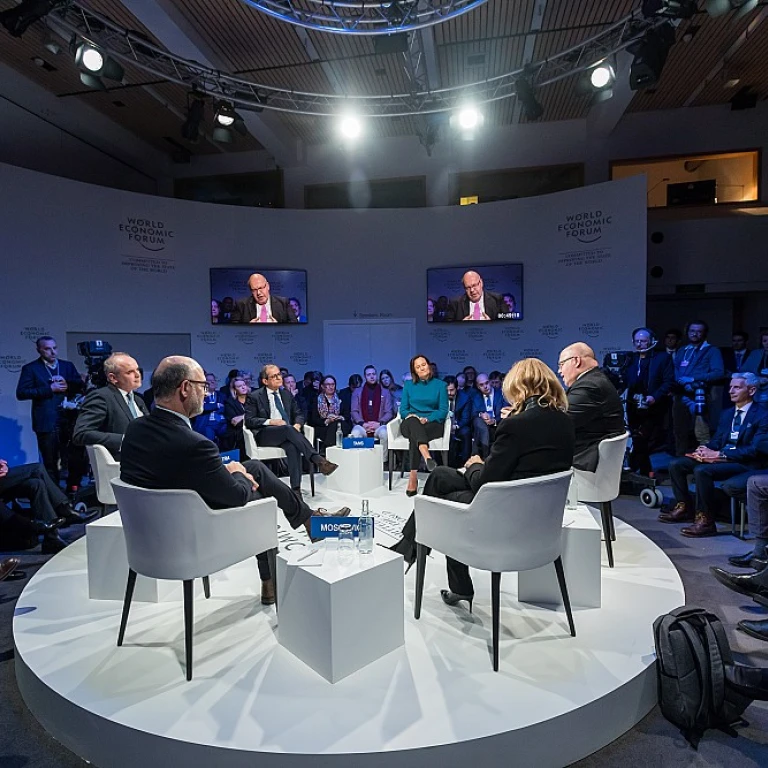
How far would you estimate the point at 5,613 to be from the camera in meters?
3.18

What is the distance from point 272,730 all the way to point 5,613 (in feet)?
7.42

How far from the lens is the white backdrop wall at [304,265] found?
6656mm

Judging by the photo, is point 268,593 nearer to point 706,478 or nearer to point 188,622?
point 188,622

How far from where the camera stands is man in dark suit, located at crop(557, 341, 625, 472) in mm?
3439

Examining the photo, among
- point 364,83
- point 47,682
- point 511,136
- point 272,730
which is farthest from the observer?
point 511,136

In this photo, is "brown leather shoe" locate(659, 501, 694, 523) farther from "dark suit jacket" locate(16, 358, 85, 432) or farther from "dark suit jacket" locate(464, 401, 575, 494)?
"dark suit jacket" locate(16, 358, 85, 432)

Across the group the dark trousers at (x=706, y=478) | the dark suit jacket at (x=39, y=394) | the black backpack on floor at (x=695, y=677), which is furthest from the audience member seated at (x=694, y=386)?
the dark suit jacket at (x=39, y=394)

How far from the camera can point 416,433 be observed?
16.9 ft

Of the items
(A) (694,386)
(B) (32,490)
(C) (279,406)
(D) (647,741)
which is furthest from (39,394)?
(A) (694,386)

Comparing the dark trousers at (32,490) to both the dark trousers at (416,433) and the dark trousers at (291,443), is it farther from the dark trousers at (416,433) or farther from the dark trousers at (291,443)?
the dark trousers at (416,433)

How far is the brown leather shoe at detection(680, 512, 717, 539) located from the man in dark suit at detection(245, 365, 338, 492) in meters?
2.96

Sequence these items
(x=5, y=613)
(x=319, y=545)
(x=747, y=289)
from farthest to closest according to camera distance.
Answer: (x=747, y=289) → (x=5, y=613) → (x=319, y=545)

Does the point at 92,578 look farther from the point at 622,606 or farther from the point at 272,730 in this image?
the point at 622,606

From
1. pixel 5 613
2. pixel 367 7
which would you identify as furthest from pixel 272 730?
pixel 367 7
